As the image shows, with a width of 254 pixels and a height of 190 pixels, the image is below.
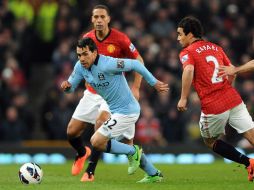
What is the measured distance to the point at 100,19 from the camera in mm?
13109

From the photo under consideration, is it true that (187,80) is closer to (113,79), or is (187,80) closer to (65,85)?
(113,79)

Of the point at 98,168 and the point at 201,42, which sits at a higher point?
the point at 201,42

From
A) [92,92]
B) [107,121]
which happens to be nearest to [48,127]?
[92,92]

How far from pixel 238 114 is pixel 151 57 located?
9.52 metres

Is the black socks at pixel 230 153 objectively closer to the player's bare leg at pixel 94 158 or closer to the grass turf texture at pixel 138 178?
the grass turf texture at pixel 138 178

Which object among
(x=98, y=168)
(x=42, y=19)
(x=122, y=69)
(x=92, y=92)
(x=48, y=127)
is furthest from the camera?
(x=42, y=19)

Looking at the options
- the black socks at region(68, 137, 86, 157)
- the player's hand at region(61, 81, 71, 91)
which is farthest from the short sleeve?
the black socks at region(68, 137, 86, 157)

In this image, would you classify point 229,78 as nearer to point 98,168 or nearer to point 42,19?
point 98,168

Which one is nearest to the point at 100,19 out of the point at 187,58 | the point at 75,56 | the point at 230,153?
the point at 187,58

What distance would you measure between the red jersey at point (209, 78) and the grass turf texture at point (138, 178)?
1070 mm

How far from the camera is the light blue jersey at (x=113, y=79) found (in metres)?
11.9

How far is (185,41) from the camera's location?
12.2 metres

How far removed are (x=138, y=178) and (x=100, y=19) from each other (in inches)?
97.0

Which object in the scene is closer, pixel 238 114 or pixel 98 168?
pixel 238 114
